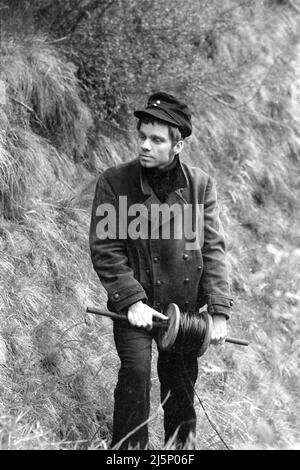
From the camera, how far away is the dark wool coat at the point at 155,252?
4.87m

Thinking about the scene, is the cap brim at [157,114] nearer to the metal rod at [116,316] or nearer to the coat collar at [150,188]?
the coat collar at [150,188]

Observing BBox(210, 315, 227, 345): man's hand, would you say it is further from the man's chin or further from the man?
the man's chin

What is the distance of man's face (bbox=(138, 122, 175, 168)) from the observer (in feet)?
15.9

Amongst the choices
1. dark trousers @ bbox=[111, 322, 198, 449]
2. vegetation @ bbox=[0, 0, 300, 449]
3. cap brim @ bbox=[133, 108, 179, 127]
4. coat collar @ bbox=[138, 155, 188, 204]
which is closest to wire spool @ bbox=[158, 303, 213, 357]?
dark trousers @ bbox=[111, 322, 198, 449]

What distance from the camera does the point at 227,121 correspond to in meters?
11.1

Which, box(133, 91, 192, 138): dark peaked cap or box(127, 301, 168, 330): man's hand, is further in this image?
box(133, 91, 192, 138): dark peaked cap

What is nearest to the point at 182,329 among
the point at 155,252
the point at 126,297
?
the point at 126,297

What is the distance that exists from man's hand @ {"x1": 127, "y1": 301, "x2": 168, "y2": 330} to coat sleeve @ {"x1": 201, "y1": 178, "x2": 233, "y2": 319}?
0.44 meters

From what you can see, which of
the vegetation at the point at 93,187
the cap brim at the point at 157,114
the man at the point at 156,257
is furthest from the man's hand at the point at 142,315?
the cap brim at the point at 157,114

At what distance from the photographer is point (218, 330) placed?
16.1 feet

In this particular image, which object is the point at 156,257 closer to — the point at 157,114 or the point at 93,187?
the point at 157,114

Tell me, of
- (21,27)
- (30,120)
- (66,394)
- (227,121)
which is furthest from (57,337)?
(227,121)

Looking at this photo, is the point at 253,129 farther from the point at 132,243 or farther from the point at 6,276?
the point at 132,243

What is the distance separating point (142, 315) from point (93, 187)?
371 cm
